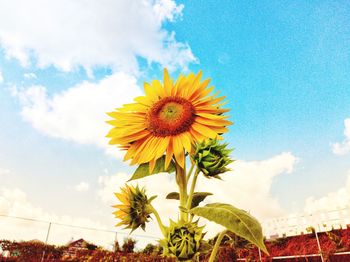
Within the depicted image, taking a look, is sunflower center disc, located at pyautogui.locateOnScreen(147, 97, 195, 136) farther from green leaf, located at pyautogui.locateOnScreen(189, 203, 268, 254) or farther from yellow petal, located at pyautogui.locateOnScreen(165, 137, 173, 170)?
green leaf, located at pyautogui.locateOnScreen(189, 203, 268, 254)

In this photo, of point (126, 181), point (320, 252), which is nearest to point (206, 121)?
point (126, 181)

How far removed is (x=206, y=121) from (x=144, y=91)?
27 centimetres

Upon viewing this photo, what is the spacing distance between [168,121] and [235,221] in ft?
1.35

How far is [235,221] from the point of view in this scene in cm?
81

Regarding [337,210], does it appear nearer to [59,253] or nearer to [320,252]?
[320,252]

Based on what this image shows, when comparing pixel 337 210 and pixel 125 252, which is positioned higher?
pixel 337 210

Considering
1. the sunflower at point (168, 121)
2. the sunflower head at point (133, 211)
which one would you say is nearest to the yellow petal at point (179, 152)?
the sunflower at point (168, 121)

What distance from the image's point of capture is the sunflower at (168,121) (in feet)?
3.47

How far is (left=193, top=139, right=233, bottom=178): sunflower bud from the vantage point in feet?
2.99

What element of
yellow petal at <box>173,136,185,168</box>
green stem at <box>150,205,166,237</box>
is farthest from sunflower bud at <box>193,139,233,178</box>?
green stem at <box>150,205,166,237</box>

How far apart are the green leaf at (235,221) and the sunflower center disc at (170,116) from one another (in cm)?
31

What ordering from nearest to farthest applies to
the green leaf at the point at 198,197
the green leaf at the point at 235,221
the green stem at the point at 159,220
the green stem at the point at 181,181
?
1. the green leaf at the point at 235,221
2. the green stem at the point at 159,220
3. the green stem at the point at 181,181
4. the green leaf at the point at 198,197

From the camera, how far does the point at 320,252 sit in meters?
7.60

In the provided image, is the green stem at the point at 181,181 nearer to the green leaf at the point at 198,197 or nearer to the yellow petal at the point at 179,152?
the yellow petal at the point at 179,152
